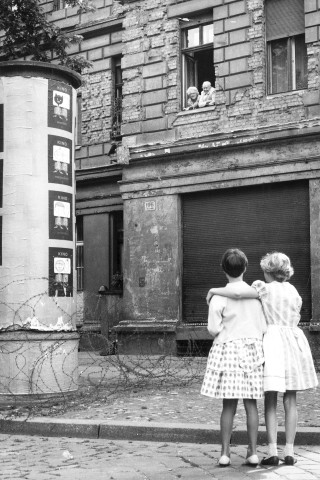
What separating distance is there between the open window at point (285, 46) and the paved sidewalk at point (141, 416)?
29.8ft

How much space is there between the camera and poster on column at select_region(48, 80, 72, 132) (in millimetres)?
11375

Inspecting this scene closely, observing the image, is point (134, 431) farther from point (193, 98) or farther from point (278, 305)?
point (193, 98)

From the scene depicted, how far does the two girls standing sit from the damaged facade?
11075 millimetres

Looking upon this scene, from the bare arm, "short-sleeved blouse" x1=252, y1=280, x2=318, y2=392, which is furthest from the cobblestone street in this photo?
the bare arm

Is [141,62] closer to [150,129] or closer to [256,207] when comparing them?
[150,129]

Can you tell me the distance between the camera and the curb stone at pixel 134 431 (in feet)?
26.1

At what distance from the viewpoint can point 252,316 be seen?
22.4ft

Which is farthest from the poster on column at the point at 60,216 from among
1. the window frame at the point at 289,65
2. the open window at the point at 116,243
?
the open window at the point at 116,243

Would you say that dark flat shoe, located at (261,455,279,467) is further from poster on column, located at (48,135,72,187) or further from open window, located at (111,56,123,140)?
open window, located at (111,56,123,140)

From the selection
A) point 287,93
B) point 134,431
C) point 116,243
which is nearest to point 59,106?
point 134,431

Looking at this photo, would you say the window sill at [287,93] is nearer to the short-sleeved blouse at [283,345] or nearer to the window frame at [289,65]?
the window frame at [289,65]

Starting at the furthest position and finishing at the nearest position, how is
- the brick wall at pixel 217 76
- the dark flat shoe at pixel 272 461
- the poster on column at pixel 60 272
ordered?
the brick wall at pixel 217 76, the poster on column at pixel 60 272, the dark flat shoe at pixel 272 461

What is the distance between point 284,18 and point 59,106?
9.42m

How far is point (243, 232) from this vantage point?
19.5 m
